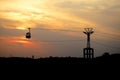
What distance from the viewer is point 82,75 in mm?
40938

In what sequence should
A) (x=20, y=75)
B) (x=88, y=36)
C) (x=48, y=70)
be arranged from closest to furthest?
(x=20, y=75) → (x=48, y=70) → (x=88, y=36)

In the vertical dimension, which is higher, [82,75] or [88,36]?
[88,36]

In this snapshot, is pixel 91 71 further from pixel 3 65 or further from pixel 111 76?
pixel 3 65

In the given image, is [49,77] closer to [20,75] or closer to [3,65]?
[20,75]

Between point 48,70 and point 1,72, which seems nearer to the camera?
point 1,72

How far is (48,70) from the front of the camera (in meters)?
41.8

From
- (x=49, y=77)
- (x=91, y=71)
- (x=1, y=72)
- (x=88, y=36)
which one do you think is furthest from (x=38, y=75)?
(x=88, y=36)

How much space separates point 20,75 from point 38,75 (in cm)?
250

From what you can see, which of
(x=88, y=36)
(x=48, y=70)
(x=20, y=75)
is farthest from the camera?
(x=88, y=36)

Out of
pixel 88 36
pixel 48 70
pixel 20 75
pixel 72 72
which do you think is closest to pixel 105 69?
pixel 72 72

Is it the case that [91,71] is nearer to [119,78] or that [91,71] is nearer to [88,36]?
[119,78]

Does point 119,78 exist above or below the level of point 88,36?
below

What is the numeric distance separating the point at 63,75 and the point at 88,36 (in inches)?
1384

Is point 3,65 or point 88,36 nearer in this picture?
point 3,65
